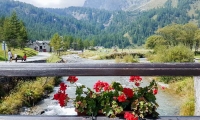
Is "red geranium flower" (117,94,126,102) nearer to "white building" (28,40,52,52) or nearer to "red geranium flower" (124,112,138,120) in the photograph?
"red geranium flower" (124,112,138,120)

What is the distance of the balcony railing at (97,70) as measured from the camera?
2.47 meters

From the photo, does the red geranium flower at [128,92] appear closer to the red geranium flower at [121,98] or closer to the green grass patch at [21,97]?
the red geranium flower at [121,98]

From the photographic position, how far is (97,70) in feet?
8.07

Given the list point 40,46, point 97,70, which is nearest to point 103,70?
point 97,70

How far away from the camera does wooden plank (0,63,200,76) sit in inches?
97.1

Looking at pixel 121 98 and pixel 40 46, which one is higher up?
pixel 121 98

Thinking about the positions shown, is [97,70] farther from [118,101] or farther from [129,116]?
[129,116]

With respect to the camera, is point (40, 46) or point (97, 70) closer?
point (97, 70)

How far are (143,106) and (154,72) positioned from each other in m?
0.34

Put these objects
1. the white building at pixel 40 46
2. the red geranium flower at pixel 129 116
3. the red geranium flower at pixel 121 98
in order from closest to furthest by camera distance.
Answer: the red geranium flower at pixel 129 116 < the red geranium flower at pixel 121 98 < the white building at pixel 40 46

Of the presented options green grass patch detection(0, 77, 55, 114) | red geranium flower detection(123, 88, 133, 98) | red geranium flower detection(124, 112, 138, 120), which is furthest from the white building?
red geranium flower detection(124, 112, 138, 120)

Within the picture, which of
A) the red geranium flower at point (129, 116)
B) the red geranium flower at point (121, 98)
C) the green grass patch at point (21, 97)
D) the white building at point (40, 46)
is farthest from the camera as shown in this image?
the white building at point (40, 46)

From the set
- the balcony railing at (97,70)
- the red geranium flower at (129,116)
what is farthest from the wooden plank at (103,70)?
the red geranium flower at (129,116)

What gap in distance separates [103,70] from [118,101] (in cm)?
36
